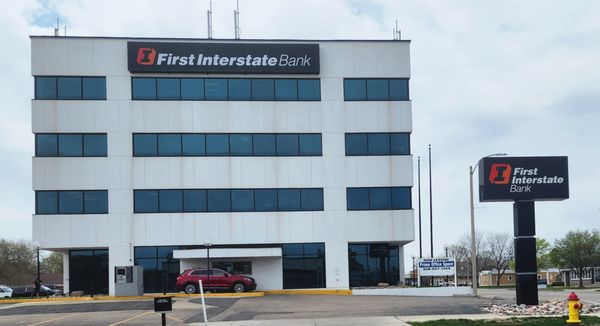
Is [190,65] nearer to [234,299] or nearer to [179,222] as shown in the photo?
[179,222]

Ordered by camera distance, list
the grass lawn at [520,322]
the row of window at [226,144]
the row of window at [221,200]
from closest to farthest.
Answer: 1. the grass lawn at [520,322]
2. the row of window at [221,200]
3. the row of window at [226,144]

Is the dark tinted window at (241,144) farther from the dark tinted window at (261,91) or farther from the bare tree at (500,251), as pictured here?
the bare tree at (500,251)

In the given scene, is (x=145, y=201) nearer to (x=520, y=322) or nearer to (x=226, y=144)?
(x=226, y=144)

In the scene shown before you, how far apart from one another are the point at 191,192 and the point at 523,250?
24.0m

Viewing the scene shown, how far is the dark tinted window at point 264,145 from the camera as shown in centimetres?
4694

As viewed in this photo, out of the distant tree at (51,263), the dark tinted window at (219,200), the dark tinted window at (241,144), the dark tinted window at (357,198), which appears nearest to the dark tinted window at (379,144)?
the dark tinted window at (357,198)

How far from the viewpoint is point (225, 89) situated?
154ft

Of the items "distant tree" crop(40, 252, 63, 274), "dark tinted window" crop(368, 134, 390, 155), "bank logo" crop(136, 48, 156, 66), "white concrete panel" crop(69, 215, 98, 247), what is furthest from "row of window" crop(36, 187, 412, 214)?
"distant tree" crop(40, 252, 63, 274)

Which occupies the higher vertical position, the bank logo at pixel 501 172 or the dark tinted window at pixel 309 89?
the dark tinted window at pixel 309 89

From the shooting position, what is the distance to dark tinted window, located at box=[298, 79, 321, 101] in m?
47.6

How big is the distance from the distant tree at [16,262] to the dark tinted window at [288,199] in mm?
52164

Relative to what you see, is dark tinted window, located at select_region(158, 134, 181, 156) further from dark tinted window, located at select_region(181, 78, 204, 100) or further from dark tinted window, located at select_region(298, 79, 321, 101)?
dark tinted window, located at select_region(298, 79, 321, 101)

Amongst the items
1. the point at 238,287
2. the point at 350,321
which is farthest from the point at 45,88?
the point at 350,321

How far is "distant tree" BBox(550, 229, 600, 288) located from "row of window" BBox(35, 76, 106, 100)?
5377cm
